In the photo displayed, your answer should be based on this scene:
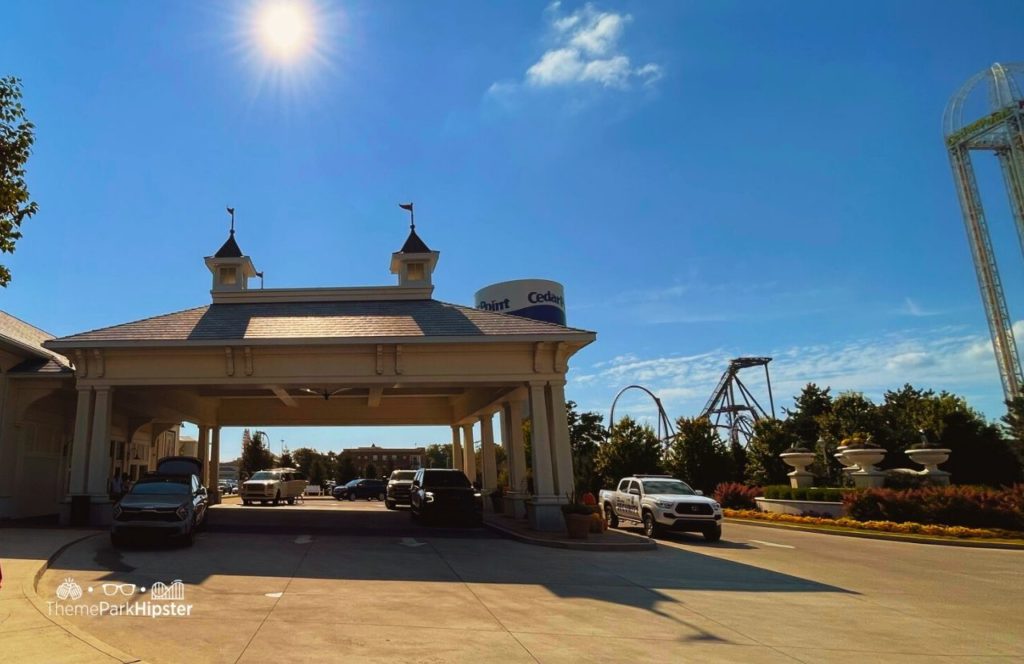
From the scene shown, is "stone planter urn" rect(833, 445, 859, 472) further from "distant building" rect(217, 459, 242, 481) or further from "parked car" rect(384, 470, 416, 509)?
"distant building" rect(217, 459, 242, 481)

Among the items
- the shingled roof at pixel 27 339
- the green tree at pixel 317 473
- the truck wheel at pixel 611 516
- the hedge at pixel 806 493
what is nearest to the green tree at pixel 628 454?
the hedge at pixel 806 493

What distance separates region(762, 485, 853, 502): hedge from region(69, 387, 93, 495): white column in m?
26.3

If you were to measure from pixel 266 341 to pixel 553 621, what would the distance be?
1333cm

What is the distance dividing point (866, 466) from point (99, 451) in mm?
27793

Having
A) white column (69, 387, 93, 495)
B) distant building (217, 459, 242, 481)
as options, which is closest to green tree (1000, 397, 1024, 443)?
white column (69, 387, 93, 495)

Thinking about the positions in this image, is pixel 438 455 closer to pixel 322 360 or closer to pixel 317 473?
pixel 317 473

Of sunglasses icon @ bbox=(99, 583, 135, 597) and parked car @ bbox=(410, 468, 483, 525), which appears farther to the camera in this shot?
parked car @ bbox=(410, 468, 483, 525)

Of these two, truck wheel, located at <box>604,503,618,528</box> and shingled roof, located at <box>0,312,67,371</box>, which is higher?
shingled roof, located at <box>0,312,67,371</box>

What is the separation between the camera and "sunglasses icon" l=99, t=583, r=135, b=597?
9750 millimetres

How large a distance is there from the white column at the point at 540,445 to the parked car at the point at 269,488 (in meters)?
20.6

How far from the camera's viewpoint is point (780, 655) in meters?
7.43

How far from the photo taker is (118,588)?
10094 mm

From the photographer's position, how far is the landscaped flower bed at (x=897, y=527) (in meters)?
19.8

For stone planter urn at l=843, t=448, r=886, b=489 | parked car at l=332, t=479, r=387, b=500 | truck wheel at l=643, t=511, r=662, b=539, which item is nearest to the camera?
truck wheel at l=643, t=511, r=662, b=539
